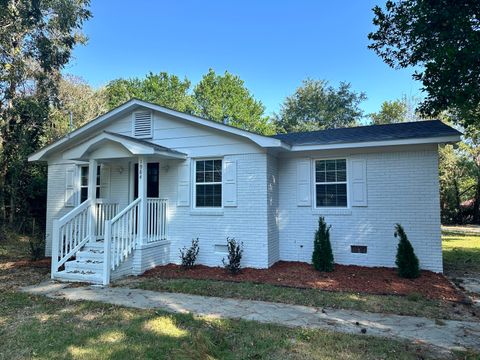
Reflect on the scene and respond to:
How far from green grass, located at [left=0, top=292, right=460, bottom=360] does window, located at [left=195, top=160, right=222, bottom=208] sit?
13.8 feet

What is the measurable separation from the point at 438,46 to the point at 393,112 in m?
23.4

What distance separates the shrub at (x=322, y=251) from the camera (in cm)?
774

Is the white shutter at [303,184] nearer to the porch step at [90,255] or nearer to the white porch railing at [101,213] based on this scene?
the porch step at [90,255]

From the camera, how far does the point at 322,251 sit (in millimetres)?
7789

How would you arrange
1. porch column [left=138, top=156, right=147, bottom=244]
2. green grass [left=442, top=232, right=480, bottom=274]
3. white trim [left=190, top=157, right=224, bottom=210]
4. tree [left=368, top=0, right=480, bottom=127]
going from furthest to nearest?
white trim [left=190, top=157, right=224, bottom=210], green grass [left=442, top=232, right=480, bottom=274], porch column [left=138, top=156, right=147, bottom=244], tree [left=368, top=0, right=480, bottom=127]

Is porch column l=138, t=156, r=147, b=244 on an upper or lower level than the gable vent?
lower

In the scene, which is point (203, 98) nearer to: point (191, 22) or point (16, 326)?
point (191, 22)

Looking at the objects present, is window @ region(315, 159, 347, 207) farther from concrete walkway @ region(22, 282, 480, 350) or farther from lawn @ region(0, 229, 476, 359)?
concrete walkway @ region(22, 282, 480, 350)

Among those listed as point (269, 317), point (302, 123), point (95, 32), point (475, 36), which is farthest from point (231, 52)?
point (269, 317)

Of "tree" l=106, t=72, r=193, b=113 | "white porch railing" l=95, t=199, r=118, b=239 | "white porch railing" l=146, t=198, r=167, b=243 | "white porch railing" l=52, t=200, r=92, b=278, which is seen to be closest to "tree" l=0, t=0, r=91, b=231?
"white porch railing" l=95, t=199, r=118, b=239

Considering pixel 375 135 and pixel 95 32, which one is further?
pixel 95 32

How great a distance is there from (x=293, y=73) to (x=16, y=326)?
37027 mm

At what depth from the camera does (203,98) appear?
36.8 metres

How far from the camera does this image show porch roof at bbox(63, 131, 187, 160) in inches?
310
